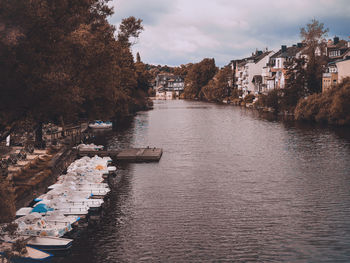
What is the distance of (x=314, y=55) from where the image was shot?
364 ft

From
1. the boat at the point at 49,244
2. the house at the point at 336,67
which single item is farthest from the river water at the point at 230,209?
the house at the point at 336,67

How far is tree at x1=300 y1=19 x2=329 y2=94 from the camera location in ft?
354

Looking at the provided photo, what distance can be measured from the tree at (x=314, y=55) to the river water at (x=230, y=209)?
53.0 metres

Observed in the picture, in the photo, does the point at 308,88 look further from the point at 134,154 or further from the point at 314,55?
the point at 134,154

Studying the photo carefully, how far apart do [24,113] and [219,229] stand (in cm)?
1376

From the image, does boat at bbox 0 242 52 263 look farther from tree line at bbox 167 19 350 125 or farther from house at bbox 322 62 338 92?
house at bbox 322 62 338 92

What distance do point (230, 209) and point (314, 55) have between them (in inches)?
3568

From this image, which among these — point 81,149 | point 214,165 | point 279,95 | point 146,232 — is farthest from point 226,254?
point 279,95

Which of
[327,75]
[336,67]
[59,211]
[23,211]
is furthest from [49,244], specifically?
[327,75]

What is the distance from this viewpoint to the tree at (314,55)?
108 m

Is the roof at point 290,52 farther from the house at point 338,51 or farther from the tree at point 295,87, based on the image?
the tree at point 295,87

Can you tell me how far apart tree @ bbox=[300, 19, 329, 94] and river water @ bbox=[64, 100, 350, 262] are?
5302 centimetres

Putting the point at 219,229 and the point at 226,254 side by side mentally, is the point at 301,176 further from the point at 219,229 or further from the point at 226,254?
the point at 226,254

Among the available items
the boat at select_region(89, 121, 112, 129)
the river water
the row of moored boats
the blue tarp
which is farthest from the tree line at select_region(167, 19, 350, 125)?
the blue tarp
